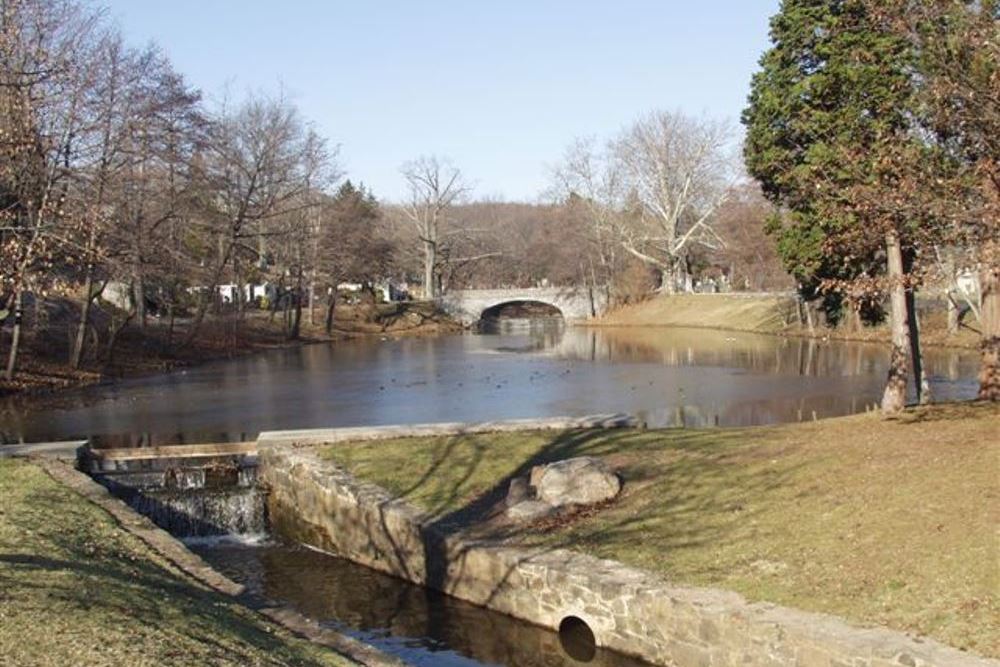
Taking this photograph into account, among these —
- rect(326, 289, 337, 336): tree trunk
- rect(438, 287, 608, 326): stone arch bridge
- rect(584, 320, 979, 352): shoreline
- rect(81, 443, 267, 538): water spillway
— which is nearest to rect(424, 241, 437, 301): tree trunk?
rect(438, 287, 608, 326): stone arch bridge

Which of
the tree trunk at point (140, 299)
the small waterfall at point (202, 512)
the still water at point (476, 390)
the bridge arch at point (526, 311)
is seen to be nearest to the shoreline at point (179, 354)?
the tree trunk at point (140, 299)

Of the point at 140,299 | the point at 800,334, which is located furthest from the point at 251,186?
the point at 800,334

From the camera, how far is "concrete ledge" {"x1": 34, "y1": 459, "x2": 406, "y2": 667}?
9.36m

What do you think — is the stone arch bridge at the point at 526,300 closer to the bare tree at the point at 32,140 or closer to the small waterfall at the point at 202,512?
the bare tree at the point at 32,140

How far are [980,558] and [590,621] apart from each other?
13.5ft

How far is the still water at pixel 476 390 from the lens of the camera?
26.9m

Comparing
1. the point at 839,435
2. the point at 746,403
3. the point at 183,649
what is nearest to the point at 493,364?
the point at 746,403

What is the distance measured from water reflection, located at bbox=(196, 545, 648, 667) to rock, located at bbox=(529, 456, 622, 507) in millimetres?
2105

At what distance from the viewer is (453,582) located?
13.0 meters

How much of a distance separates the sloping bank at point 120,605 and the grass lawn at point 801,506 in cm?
393

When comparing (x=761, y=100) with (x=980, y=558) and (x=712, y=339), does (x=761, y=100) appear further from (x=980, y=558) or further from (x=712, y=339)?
(x=712, y=339)

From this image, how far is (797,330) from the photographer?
5753 centimetres

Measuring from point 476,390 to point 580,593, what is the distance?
23.4m

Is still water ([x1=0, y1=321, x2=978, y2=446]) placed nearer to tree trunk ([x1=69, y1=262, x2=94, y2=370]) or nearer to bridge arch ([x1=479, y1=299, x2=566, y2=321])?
tree trunk ([x1=69, y1=262, x2=94, y2=370])
